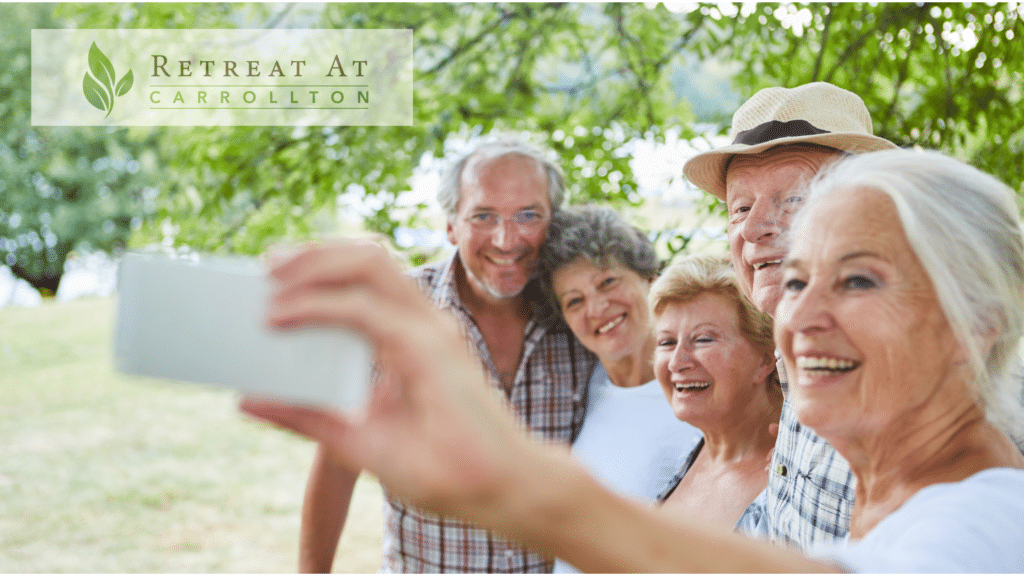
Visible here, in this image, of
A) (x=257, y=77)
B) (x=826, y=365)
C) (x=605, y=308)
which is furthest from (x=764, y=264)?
(x=257, y=77)

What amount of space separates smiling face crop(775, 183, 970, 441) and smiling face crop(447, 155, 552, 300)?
5.74 feet

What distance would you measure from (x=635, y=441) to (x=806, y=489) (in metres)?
0.85

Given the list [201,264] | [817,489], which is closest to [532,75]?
[817,489]

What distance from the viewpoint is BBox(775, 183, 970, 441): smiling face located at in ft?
3.42

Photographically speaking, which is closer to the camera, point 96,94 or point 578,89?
point 96,94

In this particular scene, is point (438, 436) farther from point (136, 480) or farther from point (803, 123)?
point (136, 480)

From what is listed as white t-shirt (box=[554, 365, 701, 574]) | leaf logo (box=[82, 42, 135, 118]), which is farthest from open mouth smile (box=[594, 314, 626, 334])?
leaf logo (box=[82, 42, 135, 118])

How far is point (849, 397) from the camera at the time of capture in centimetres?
108

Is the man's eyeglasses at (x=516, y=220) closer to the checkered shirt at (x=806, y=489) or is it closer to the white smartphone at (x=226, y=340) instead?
the checkered shirt at (x=806, y=489)

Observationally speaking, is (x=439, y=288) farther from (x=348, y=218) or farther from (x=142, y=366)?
(x=142, y=366)

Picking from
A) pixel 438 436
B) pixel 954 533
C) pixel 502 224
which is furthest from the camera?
pixel 502 224

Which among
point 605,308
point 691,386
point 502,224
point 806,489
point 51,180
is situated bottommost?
point 806,489

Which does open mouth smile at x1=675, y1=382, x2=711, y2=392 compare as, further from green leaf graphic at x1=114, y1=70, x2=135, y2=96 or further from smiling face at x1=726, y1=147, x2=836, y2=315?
green leaf graphic at x1=114, y1=70, x2=135, y2=96

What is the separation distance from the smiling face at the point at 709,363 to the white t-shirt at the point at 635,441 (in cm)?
21
